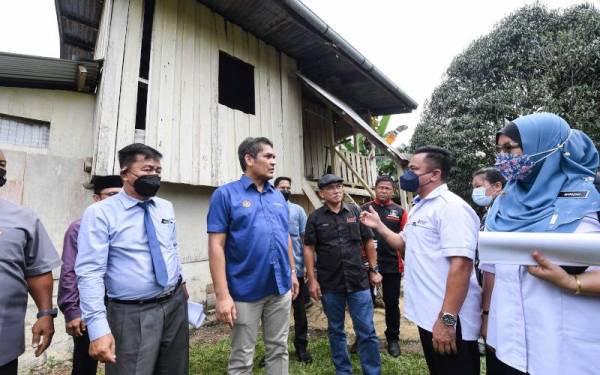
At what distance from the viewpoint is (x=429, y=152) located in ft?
7.72

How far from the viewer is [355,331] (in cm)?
310

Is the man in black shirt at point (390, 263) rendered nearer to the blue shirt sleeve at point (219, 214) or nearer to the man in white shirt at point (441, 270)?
the man in white shirt at point (441, 270)

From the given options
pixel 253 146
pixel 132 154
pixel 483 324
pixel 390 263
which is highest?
pixel 253 146

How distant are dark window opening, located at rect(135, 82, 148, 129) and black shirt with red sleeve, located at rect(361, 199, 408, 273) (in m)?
3.74

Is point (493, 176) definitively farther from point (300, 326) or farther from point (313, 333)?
point (313, 333)

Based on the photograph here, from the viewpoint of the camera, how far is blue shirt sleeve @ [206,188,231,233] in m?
2.47

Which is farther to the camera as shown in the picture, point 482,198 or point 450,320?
point 482,198

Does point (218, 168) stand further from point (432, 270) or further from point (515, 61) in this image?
point (515, 61)

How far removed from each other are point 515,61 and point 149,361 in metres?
14.7

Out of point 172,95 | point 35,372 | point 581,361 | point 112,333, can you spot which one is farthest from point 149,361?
point 172,95

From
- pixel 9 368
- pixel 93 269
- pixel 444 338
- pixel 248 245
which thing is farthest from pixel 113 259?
pixel 444 338

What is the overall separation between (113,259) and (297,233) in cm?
263

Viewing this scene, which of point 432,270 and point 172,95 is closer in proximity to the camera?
point 432,270

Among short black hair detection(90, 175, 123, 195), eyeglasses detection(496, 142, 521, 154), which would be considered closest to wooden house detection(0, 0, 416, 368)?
short black hair detection(90, 175, 123, 195)
